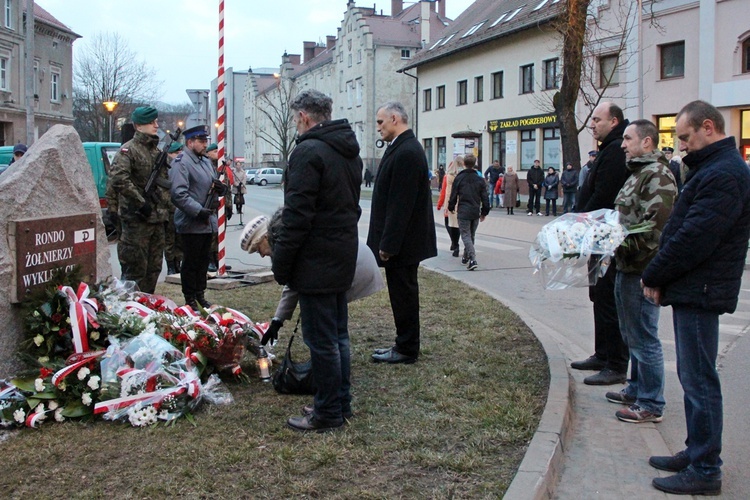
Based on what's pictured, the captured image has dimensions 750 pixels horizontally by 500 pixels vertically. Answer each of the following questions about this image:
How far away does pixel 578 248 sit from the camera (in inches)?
180

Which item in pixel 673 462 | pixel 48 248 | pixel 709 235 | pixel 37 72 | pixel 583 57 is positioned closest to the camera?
pixel 709 235

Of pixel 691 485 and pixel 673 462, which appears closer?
pixel 691 485

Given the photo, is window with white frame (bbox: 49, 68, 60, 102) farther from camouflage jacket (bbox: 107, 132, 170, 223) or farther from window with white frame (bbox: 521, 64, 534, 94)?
camouflage jacket (bbox: 107, 132, 170, 223)

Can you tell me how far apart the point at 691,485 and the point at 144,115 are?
5408 mm

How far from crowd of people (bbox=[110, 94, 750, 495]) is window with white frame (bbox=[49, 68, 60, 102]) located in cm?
4702

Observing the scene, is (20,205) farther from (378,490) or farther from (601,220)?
(601,220)

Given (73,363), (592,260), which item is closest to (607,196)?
(592,260)

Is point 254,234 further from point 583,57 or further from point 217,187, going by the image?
point 583,57

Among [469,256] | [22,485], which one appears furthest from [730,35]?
[22,485]

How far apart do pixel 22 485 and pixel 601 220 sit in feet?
11.6

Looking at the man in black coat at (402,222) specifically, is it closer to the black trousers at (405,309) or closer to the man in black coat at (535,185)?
the black trousers at (405,309)

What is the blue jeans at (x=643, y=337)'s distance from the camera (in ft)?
15.9

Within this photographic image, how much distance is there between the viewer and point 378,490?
3.71 meters

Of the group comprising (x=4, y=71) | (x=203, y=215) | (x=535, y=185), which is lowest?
(x=203, y=215)
